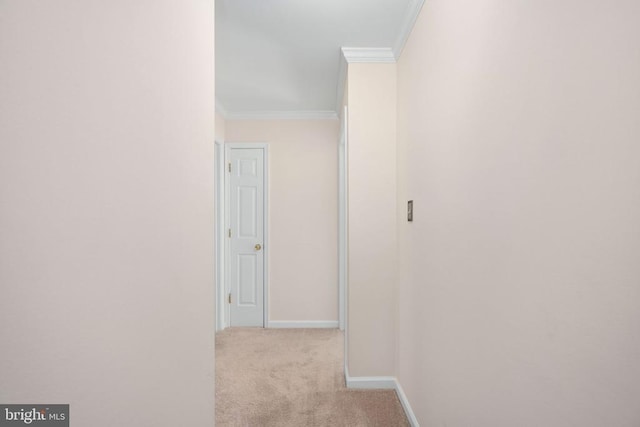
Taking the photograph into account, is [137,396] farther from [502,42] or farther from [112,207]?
[502,42]

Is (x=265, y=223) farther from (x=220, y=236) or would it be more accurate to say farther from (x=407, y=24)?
(x=407, y=24)

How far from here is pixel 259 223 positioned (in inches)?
174

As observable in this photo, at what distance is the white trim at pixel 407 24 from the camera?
209cm

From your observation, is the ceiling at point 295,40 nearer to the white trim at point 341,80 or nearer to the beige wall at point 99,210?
the white trim at point 341,80

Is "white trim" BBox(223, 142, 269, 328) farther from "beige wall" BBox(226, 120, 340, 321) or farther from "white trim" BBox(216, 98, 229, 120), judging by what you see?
"white trim" BBox(216, 98, 229, 120)

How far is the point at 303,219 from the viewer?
4418mm

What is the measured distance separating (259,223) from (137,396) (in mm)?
3508

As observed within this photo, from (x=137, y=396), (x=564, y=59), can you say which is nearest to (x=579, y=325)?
(x=564, y=59)

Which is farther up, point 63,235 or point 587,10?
point 587,10

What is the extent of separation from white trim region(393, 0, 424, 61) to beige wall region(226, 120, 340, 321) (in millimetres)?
1869

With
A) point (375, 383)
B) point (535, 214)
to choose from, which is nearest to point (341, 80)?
point (375, 383)

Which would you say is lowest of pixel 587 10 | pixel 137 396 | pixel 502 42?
pixel 137 396

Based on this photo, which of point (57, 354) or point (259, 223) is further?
point (259, 223)

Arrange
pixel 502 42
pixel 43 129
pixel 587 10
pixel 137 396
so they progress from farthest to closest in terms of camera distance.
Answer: pixel 502 42, pixel 137 396, pixel 587 10, pixel 43 129
